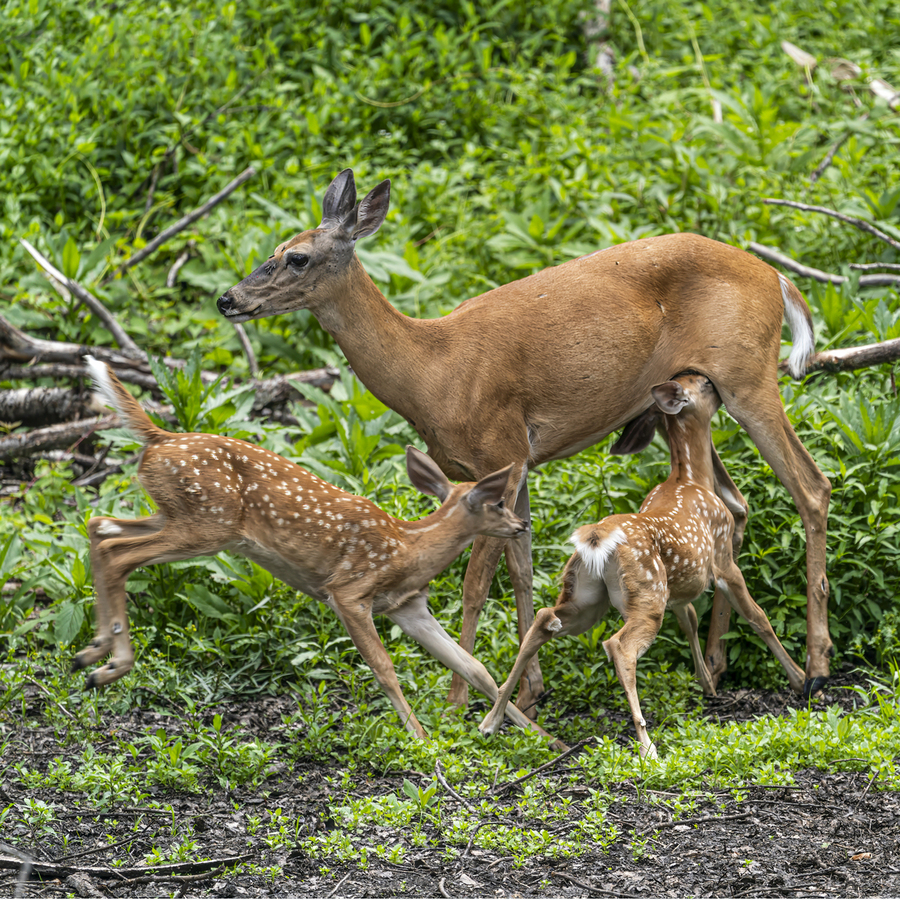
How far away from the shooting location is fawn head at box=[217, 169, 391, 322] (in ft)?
17.0

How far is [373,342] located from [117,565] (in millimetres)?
1549

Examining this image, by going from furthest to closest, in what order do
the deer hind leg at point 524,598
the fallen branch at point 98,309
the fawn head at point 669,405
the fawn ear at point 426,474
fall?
the fallen branch at point 98,309, the deer hind leg at point 524,598, the fawn head at point 669,405, the fawn ear at point 426,474

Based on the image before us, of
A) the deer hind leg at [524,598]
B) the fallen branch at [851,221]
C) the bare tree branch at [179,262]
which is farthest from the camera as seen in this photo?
the bare tree branch at [179,262]

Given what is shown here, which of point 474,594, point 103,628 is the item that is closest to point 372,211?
point 474,594

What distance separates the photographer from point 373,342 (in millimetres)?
5266

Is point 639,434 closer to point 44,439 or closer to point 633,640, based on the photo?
point 633,640

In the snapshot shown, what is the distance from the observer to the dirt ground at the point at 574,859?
374cm

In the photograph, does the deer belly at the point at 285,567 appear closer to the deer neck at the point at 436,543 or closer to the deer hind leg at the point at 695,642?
the deer neck at the point at 436,543

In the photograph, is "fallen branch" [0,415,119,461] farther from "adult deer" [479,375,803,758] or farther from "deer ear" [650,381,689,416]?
"deer ear" [650,381,689,416]

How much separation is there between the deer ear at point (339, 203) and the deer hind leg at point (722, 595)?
2.23m

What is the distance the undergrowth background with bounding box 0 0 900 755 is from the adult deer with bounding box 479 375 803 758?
503 millimetres

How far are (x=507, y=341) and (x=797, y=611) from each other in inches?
85.5

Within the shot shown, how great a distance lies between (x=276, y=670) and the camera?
584 centimetres

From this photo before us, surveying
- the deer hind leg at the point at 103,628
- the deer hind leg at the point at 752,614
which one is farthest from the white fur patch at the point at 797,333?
the deer hind leg at the point at 103,628
